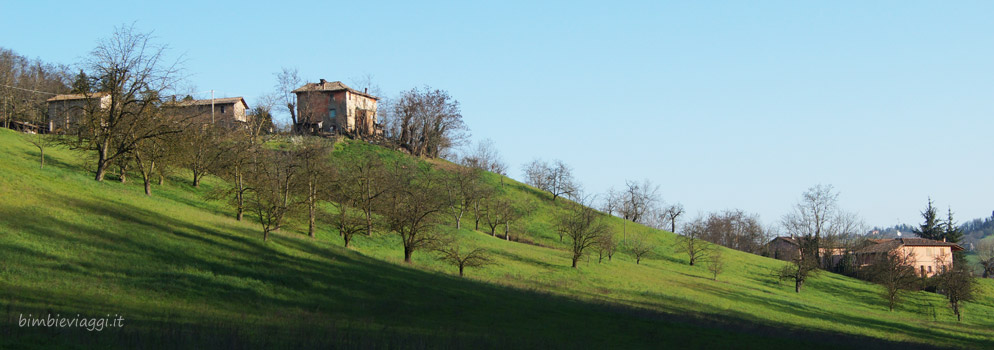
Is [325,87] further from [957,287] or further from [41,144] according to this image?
[957,287]

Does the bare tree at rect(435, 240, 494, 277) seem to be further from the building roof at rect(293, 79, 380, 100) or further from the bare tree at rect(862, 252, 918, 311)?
the building roof at rect(293, 79, 380, 100)

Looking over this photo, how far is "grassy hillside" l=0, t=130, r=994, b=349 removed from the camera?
68.1 feet

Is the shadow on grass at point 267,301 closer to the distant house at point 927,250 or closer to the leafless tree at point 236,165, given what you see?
the leafless tree at point 236,165

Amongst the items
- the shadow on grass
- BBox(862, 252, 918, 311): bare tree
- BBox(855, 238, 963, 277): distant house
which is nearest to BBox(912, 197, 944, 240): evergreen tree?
BBox(855, 238, 963, 277): distant house

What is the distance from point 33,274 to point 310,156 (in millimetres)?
26186

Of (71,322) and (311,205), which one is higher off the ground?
(311,205)

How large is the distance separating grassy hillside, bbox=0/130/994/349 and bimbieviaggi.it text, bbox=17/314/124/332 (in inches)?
11.2

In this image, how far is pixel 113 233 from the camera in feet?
101

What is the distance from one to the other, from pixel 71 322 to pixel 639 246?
212 feet

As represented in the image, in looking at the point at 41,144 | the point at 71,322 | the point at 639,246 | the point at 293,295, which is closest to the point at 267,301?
the point at 293,295

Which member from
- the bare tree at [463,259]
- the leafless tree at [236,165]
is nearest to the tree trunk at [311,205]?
the leafless tree at [236,165]

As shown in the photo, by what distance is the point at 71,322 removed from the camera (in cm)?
1792

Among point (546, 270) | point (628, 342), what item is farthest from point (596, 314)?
point (546, 270)

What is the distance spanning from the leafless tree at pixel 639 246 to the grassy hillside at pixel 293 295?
52.7ft
